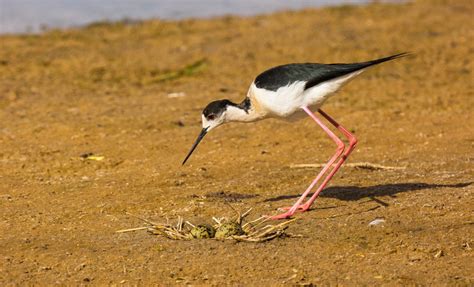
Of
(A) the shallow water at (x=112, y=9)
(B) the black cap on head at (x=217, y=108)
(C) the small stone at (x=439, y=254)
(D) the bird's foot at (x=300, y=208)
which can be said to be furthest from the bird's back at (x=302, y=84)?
(A) the shallow water at (x=112, y=9)

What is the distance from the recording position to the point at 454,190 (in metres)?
6.07

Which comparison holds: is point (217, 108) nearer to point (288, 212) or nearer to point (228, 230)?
point (288, 212)

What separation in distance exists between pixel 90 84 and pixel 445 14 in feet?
18.4

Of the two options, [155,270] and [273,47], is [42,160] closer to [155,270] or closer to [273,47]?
[155,270]

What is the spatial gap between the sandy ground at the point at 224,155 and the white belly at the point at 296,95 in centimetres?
60

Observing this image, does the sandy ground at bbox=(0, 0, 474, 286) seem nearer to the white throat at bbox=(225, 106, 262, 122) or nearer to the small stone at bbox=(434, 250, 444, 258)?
the small stone at bbox=(434, 250, 444, 258)

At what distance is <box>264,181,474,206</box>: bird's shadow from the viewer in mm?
6164

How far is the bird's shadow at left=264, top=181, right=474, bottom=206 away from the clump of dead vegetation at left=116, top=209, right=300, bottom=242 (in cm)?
79

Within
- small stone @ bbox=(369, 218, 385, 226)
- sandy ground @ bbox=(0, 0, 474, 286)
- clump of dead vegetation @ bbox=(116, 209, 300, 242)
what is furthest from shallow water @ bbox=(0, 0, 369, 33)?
small stone @ bbox=(369, 218, 385, 226)

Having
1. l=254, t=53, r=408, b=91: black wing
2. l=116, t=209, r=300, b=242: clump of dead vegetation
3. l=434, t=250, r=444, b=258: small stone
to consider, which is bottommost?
l=434, t=250, r=444, b=258: small stone

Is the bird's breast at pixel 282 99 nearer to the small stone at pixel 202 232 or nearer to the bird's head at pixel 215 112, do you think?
the bird's head at pixel 215 112

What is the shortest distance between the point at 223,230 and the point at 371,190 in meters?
1.39

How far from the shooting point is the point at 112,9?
14.5 meters

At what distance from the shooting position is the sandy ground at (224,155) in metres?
4.99
